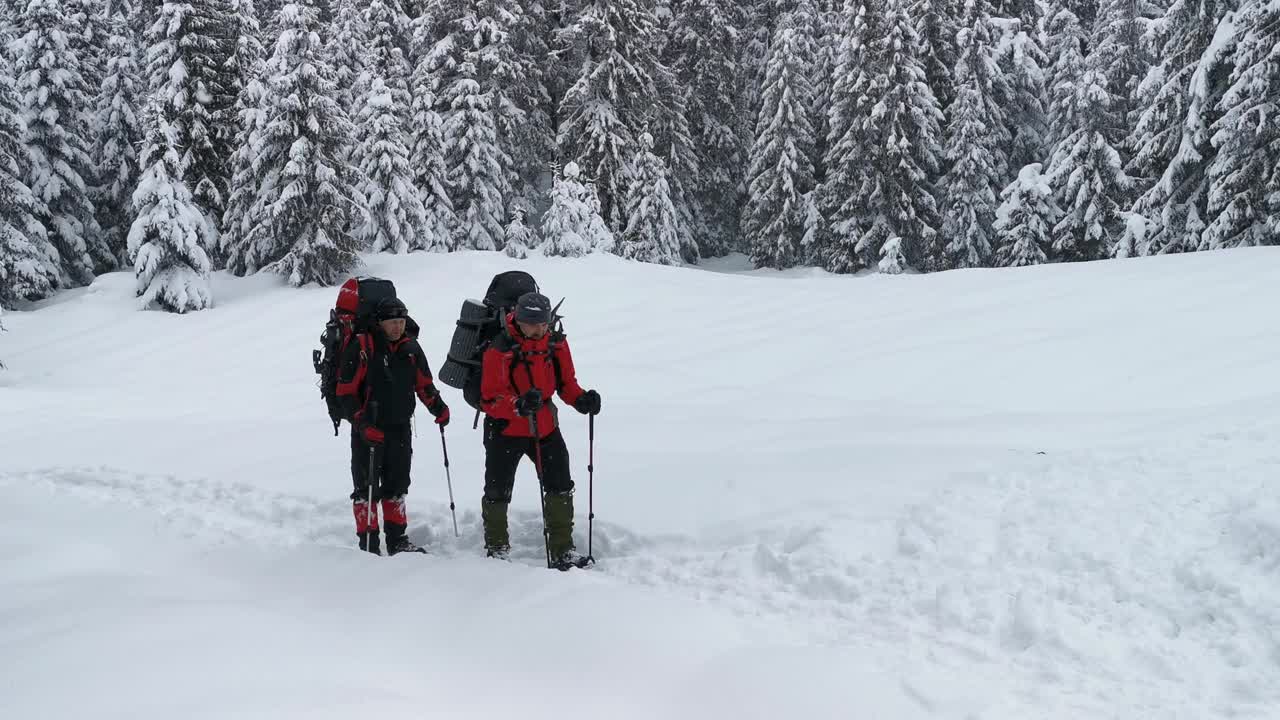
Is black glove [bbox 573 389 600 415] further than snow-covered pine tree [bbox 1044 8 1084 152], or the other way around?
snow-covered pine tree [bbox 1044 8 1084 152]

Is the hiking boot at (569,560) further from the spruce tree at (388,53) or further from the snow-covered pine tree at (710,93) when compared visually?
the snow-covered pine tree at (710,93)

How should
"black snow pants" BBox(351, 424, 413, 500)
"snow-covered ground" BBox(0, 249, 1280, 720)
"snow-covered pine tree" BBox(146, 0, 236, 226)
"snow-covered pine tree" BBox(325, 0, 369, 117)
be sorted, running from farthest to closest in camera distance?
"snow-covered pine tree" BBox(325, 0, 369, 117)
"snow-covered pine tree" BBox(146, 0, 236, 226)
"black snow pants" BBox(351, 424, 413, 500)
"snow-covered ground" BBox(0, 249, 1280, 720)

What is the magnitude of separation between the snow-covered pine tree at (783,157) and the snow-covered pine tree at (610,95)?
183 inches

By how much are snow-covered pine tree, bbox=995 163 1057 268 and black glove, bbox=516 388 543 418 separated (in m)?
23.0

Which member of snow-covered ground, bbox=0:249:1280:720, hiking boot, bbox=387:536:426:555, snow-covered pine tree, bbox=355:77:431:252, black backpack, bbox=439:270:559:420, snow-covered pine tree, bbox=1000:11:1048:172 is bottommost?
hiking boot, bbox=387:536:426:555

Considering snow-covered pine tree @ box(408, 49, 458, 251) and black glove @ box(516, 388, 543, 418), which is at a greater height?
snow-covered pine tree @ box(408, 49, 458, 251)

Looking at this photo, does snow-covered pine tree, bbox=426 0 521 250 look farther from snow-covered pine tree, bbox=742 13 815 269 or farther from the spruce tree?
snow-covered pine tree, bbox=742 13 815 269

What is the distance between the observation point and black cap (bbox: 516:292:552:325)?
5.67 m

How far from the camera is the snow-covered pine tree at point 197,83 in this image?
23.8 m

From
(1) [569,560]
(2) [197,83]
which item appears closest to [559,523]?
(1) [569,560]

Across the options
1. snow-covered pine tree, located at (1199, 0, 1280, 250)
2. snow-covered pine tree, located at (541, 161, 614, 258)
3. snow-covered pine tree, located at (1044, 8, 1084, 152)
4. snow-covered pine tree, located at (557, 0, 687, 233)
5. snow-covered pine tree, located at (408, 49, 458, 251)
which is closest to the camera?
snow-covered pine tree, located at (1199, 0, 1280, 250)

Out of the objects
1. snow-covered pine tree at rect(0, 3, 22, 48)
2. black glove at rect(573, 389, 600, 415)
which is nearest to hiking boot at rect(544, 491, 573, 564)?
black glove at rect(573, 389, 600, 415)

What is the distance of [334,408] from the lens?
6422 millimetres

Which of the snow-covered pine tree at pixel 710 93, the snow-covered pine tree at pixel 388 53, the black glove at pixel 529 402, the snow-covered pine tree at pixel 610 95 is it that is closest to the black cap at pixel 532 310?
the black glove at pixel 529 402
